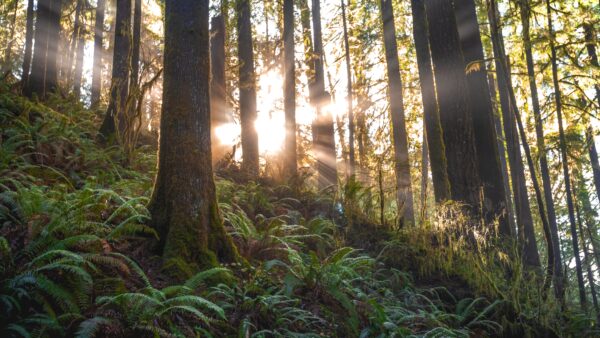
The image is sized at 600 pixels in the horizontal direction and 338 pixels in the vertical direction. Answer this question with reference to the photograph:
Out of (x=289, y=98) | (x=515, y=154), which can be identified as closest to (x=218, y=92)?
(x=289, y=98)

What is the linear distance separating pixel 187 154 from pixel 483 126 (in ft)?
21.3

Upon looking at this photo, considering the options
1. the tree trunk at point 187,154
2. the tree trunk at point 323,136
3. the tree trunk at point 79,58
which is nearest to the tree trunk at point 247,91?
the tree trunk at point 323,136

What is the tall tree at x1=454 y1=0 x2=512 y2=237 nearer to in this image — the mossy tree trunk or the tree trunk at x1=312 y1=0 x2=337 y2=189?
the mossy tree trunk

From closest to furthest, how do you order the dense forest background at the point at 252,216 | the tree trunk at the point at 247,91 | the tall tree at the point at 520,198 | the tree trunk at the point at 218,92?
the dense forest background at the point at 252,216 → the tall tree at the point at 520,198 → the tree trunk at the point at 218,92 → the tree trunk at the point at 247,91

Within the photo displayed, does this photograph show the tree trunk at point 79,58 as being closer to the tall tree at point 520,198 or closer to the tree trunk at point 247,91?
the tree trunk at point 247,91

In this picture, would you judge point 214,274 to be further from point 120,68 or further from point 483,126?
point 120,68

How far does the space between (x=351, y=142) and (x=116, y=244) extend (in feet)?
31.4

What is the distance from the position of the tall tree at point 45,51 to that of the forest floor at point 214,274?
174 cm

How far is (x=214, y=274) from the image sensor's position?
431 centimetres

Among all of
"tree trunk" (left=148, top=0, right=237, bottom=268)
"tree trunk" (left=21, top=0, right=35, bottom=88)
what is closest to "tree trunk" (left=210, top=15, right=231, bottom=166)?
"tree trunk" (left=21, top=0, right=35, bottom=88)

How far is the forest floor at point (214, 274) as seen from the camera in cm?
310

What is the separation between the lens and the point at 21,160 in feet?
20.0

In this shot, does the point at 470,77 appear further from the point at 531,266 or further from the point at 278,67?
the point at 278,67

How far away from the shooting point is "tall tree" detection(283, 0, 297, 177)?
10773mm
